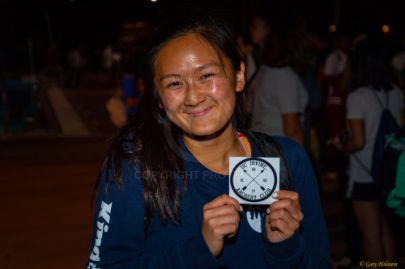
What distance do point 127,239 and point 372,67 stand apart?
Result: 10.0ft

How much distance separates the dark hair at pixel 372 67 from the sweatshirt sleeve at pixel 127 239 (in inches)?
114

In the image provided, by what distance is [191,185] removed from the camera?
1.96 metres

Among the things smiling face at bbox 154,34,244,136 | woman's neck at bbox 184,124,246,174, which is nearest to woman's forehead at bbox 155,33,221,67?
smiling face at bbox 154,34,244,136

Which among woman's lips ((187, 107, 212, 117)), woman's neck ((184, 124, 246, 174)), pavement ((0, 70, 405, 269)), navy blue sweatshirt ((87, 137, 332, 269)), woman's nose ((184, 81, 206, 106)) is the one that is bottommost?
pavement ((0, 70, 405, 269))

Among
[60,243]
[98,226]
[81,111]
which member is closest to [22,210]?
[60,243]

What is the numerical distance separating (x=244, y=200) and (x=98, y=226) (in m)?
0.49

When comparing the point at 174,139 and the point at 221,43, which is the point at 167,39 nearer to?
the point at 221,43

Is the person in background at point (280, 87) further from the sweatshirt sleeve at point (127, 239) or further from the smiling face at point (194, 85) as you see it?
the sweatshirt sleeve at point (127, 239)

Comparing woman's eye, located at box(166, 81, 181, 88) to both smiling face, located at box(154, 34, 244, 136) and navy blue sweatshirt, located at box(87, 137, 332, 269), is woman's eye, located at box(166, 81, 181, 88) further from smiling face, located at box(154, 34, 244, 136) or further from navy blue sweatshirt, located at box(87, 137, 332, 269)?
navy blue sweatshirt, located at box(87, 137, 332, 269)

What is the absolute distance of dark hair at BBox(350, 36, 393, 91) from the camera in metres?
4.32

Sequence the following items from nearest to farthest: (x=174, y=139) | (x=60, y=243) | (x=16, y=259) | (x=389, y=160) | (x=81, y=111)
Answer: (x=174, y=139) → (x=389, y=160) → (x=16, y=259) → (x=60, y=243) → (x=81, y=111)

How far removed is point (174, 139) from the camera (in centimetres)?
212

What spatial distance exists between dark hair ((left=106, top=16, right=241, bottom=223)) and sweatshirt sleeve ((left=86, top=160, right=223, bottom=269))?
42 mm

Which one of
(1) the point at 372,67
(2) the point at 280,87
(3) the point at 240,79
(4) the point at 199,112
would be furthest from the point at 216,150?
(1) the point at 372,67
